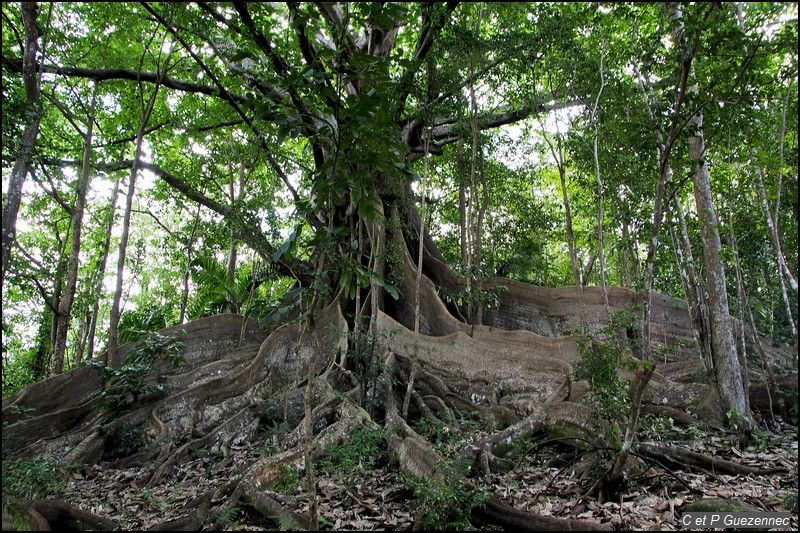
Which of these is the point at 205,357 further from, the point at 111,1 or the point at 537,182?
the point at 537,182

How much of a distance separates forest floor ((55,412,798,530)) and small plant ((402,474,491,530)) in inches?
2.1

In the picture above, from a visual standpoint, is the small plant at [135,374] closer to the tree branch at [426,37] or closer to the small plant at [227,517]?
the small plant at [227,517]

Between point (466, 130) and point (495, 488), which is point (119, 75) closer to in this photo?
point (466, 130)

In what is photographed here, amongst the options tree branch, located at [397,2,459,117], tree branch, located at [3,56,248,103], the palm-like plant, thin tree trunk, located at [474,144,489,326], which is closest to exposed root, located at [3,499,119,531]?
tree branch, located at [397,2,459,117]

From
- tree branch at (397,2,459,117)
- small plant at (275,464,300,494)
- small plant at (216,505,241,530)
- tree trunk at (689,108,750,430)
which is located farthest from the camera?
tree branch at (397,2,459,117)

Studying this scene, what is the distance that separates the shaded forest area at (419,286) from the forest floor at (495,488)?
0.03m

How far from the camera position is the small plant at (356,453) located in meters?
4.67

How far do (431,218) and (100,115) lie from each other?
7347 millimetres

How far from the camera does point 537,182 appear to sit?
11.9m

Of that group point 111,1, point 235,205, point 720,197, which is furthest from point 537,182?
point 111,1

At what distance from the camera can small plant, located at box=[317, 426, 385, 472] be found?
184 inches

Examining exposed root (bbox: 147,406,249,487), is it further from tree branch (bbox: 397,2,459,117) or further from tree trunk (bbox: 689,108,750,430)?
tree trunk (bbox: 689,108,750,430)

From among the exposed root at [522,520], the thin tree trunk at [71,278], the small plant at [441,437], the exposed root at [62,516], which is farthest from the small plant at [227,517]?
the thin tree trunk at [71,278]

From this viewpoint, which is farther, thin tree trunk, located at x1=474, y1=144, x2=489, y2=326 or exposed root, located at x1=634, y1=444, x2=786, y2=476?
thin tree trunk, located at x1=474, y1=144, x2=489, y2=326
